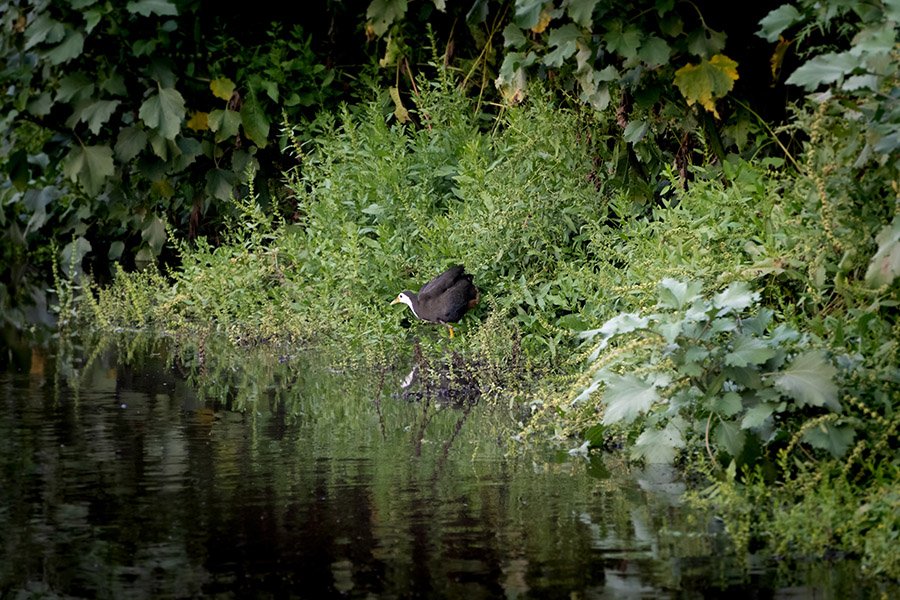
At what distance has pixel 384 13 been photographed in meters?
10.4

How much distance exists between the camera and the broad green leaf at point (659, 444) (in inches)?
202

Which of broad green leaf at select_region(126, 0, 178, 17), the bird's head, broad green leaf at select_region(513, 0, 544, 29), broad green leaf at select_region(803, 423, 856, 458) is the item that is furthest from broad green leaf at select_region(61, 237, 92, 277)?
broad green leaf at select_region(803, 423, 856, 458)

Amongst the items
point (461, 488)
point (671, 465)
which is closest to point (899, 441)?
point (671, 465)

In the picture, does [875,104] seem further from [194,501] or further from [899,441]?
[194,501]

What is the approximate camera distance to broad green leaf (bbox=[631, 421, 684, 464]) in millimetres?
5137

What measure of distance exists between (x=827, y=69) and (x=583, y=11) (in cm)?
284

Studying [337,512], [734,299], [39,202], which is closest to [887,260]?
[734,299]

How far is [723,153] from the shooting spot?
8.14 m

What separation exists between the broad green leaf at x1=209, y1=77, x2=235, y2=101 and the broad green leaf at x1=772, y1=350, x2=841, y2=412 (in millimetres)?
7321

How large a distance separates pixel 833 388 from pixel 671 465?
2.95ft

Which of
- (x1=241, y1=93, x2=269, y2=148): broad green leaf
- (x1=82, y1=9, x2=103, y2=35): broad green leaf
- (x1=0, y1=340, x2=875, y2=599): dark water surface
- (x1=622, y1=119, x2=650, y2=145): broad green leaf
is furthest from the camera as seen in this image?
(x1=241, y1=93, x2=269, y2=148): broad green leaf

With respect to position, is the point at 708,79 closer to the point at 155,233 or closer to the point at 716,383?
the point at 716,383

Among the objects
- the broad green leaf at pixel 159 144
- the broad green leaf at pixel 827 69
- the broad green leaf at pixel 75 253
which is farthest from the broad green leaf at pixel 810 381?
the broad green leaf at pixel 75 253

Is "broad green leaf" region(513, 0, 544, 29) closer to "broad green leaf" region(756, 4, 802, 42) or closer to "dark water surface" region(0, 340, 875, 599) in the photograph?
"dark water surface" region(0, 340, 875, 599)
